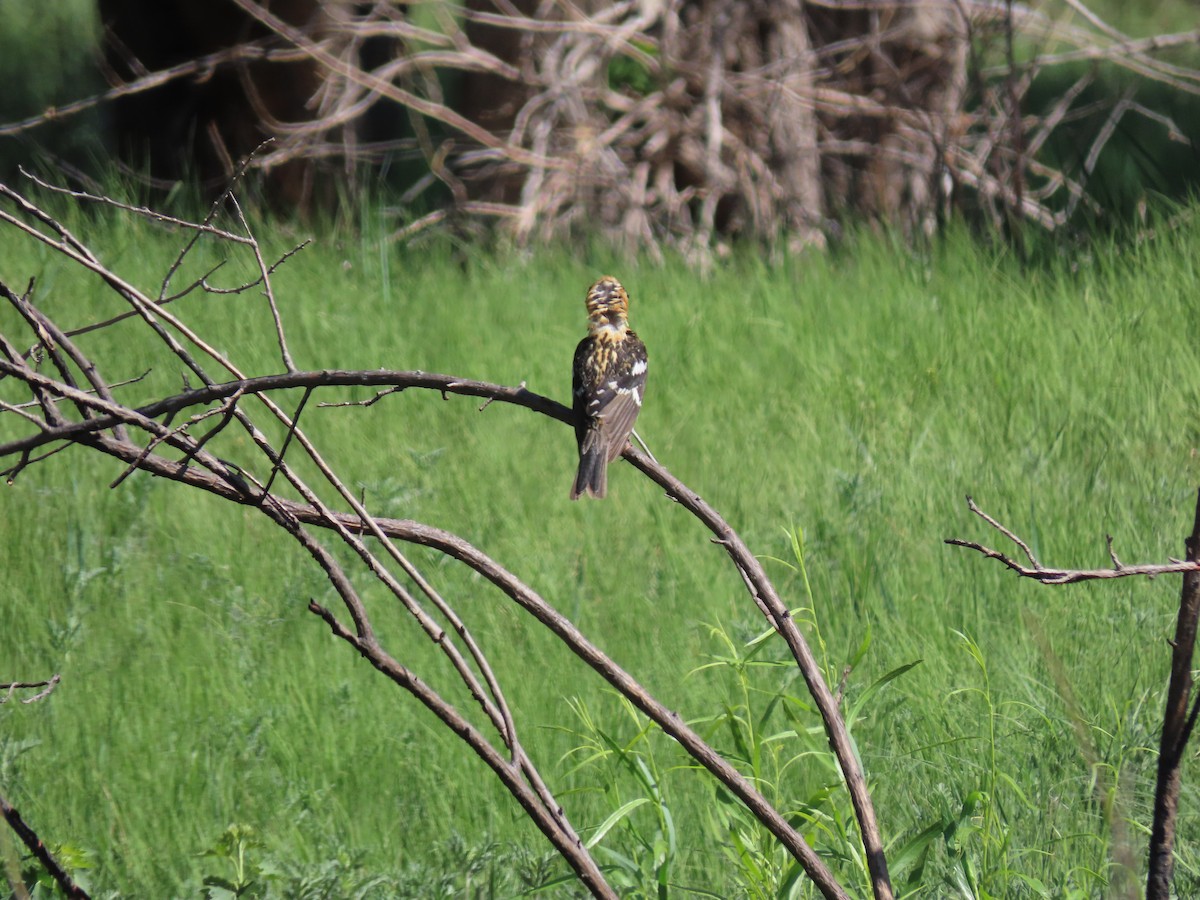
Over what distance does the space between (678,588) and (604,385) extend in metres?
0.99

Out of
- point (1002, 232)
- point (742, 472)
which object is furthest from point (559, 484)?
point (1002, 232)

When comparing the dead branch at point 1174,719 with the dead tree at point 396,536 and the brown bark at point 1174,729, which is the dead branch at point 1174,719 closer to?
the brown bark at point 1174,729

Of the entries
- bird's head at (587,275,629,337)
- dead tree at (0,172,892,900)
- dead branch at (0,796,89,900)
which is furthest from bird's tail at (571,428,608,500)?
dead branch at (0,796,89,900)

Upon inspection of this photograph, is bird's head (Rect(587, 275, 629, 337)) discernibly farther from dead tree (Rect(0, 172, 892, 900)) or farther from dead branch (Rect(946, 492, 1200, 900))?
dead branch (Rect(946, 492, 1200, 900))

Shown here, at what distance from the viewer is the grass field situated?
133 inches

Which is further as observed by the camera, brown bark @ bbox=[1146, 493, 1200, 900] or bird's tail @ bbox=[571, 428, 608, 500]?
bird's tail @ bbox=[571, 428, 608, 500]

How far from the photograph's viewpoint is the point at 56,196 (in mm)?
8711

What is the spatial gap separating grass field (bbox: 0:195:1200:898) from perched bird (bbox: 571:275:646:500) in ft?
2.33

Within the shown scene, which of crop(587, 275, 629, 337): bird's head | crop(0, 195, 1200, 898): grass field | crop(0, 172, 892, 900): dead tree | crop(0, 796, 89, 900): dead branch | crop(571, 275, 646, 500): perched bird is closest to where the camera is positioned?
crop(0, 172, 892, 900): dead tree

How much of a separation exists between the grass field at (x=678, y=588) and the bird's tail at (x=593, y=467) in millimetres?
664

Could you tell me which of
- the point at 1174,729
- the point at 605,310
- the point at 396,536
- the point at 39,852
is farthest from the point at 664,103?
the point at 39,852

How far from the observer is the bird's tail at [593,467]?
3.77 meters

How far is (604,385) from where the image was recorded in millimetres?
4062

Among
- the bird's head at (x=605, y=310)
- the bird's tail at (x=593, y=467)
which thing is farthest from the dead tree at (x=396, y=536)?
the bird's head at (x=605, y=310)
